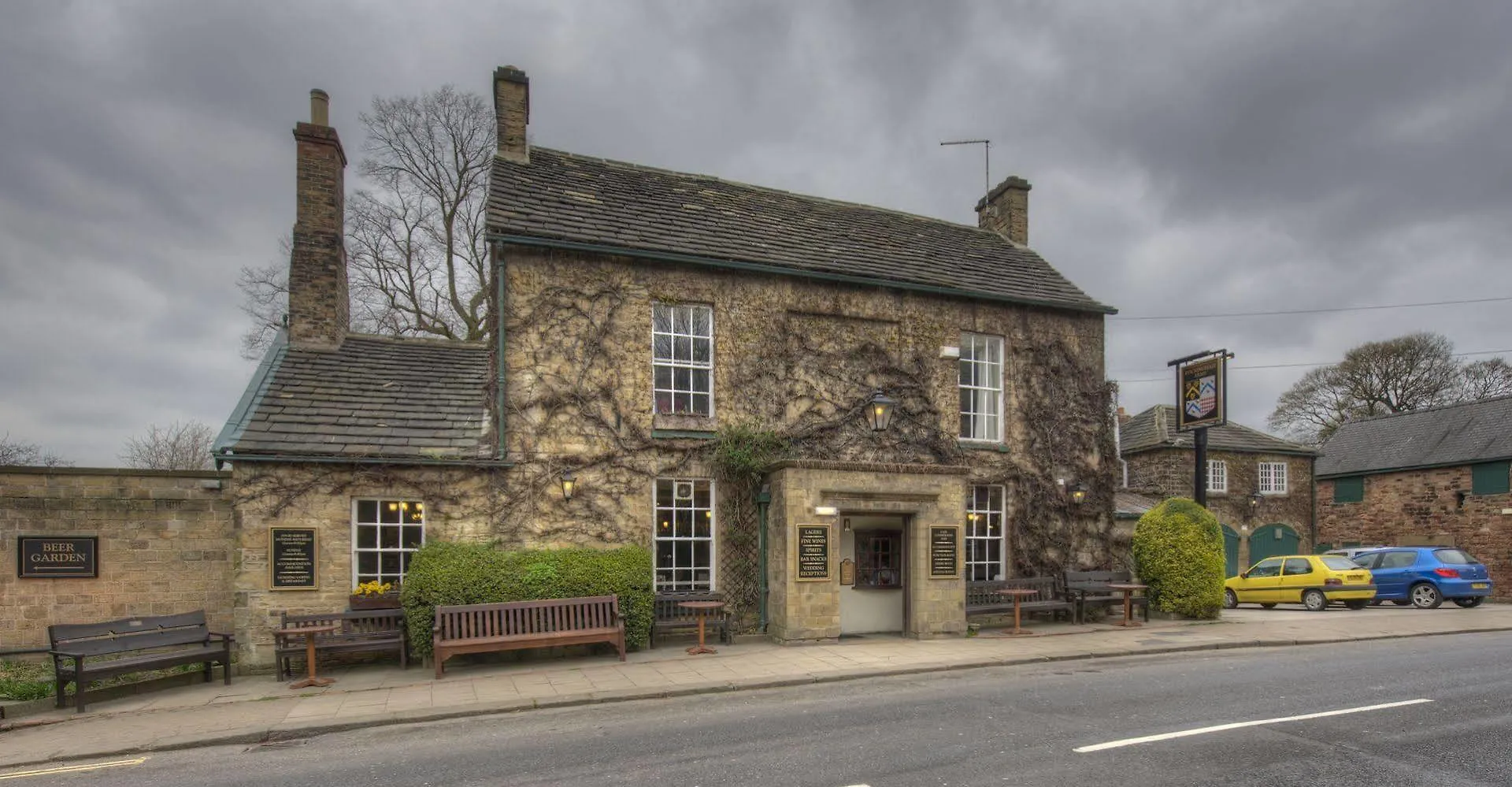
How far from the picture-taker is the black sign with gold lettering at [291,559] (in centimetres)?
1105

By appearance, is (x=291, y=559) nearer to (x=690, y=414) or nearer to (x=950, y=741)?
(x=690, y=414)

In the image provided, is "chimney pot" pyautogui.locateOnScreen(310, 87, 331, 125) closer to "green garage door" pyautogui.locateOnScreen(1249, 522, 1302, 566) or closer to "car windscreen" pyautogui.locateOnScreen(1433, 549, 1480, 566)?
"car windscreen" pyautogui.locateOnScreen(1433, 549, 1480, 566)

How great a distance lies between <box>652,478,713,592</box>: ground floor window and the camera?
12.9 meters

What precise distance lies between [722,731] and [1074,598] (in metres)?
9.61

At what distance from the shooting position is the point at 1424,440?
87.1ft

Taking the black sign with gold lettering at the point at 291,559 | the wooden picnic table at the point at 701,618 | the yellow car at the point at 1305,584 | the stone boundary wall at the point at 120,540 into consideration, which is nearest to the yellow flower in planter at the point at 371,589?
the black sign with gold lettering at the point at 291,559

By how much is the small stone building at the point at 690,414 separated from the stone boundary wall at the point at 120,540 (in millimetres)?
1106

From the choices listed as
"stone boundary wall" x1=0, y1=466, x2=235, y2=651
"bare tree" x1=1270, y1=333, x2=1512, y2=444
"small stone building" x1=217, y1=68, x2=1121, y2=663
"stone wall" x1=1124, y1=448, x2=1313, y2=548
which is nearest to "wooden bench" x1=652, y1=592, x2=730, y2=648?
"small stone building" x1=217, y1=68, x2=1121, y2=663

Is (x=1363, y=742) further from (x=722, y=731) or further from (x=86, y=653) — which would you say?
(x=86, y=653)

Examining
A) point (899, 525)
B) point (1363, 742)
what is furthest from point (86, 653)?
point (1363, 742)

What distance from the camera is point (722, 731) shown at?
7406mm

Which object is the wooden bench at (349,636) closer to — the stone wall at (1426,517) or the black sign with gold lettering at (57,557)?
the black sign with gold lettering at (57,557)

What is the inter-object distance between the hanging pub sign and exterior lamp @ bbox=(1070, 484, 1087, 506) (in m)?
2.33

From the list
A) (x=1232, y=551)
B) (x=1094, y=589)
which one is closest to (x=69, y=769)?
(x=1094, y=589)
